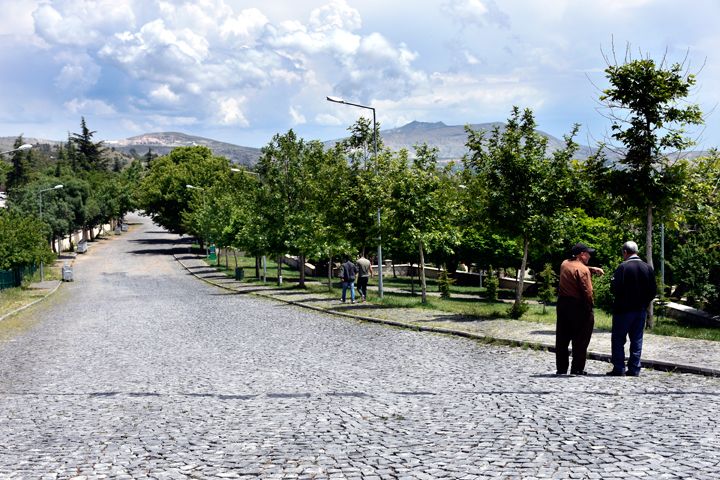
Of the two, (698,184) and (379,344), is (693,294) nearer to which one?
(698,184)

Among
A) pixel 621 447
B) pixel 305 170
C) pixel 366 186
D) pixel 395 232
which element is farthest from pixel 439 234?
pixel 621 447

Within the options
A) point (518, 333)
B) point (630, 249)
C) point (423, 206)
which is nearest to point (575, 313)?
point (630, 249)

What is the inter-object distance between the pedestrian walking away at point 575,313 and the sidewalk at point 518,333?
1.55 m

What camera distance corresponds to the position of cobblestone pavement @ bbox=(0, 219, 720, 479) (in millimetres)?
6504

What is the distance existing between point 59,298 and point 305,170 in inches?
558

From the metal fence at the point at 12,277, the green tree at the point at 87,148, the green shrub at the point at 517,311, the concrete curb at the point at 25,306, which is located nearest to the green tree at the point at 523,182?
the green shrub at the point at 517,311

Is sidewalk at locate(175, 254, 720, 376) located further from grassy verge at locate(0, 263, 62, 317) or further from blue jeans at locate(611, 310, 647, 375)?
grassy verge at locate(0, 263, 62, 317)

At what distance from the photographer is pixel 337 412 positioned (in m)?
8.82

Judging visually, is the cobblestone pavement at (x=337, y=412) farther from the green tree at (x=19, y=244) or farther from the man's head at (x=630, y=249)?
the green tree at (x=19, y=244)

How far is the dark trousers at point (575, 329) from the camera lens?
1100 cm

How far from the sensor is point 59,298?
37.3 m

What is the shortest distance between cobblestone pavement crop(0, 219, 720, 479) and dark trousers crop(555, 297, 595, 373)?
1.13 ft

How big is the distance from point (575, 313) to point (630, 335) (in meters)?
0.84

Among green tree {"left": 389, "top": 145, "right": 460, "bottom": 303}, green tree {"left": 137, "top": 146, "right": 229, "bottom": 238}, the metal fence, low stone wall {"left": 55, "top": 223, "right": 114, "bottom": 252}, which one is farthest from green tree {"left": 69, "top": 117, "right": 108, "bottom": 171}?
green tree {"left": 389, "top": 145, "right": 460, "bottom": 303}
